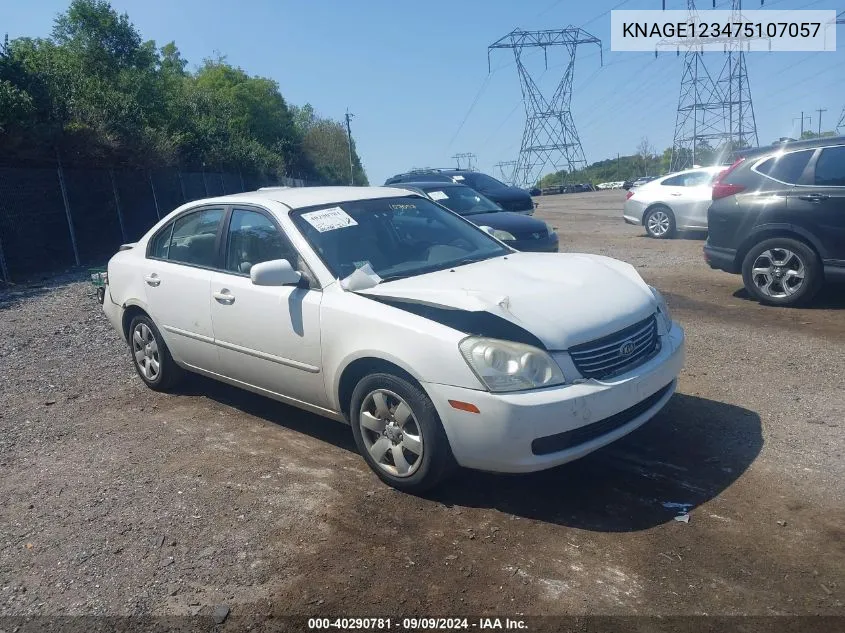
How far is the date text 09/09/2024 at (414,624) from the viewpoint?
112 inches

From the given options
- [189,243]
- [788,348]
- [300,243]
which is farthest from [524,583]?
[788,348]

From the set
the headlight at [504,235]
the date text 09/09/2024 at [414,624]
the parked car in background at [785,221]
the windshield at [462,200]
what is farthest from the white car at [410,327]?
the windshield at [462,200]

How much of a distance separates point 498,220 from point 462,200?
1.13 metres

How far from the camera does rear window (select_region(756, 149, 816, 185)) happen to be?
7.62 meters

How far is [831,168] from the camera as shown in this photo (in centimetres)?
742

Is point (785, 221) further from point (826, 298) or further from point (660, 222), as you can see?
point (660, 222)

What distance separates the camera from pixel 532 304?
386 cm

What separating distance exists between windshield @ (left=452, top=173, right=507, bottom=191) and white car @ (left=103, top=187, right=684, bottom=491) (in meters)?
9.19

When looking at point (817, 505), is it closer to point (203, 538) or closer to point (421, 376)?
point (421, 376)

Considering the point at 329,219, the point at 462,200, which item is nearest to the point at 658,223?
the point at 462,200

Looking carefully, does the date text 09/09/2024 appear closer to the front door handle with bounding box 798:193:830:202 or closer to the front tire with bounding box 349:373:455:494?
the front tire with bounding box 349:373:455:494

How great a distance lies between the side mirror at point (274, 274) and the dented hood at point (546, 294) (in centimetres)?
49

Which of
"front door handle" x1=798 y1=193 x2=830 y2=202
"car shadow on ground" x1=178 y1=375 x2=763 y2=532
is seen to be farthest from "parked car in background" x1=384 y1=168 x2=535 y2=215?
"car shadow on ground" x1=178 y1=375 x2=763 y2=532

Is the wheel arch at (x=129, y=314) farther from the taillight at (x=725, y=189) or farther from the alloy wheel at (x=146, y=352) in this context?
the taillight at (x=725, y=189)
